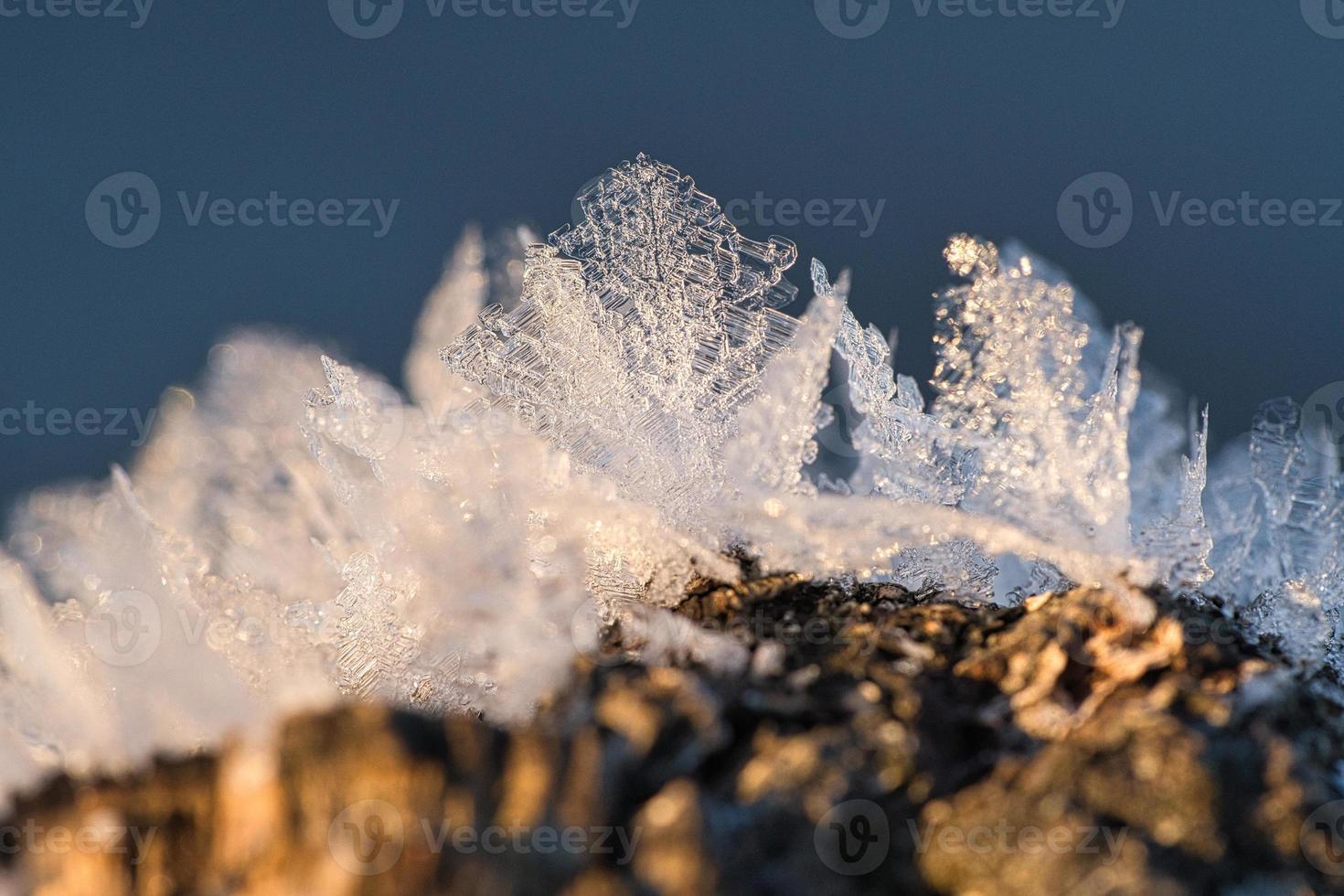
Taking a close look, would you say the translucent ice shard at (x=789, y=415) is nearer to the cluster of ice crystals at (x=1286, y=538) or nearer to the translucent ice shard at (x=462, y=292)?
the cluster of ice crystals at (x=1286, y=538)

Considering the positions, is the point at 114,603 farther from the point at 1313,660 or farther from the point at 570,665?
the point at 1313,660

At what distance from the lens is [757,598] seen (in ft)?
2.33

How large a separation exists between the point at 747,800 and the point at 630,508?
11.1 inches

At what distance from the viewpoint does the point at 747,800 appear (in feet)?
1.68

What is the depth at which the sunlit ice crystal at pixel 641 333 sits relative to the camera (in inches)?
32.0

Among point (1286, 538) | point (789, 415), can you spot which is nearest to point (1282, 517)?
point (1286, 538)

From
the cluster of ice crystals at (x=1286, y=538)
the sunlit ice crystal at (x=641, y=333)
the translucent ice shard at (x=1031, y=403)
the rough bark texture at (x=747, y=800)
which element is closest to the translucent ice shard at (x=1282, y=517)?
the cluster of ice crystals at (x=1286, y=538)

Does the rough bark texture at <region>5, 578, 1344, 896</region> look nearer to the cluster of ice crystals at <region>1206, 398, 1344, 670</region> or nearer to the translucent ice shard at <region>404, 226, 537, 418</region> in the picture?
the cluster of ice crystals at <region>1206, 398, 1344, 670</region>

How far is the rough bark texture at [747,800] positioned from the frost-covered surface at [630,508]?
7 cm

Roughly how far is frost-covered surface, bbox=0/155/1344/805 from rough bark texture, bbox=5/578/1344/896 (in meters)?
0.07

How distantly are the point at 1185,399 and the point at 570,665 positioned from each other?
2.83 feet

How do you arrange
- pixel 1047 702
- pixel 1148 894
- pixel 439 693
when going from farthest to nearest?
pixel 439 693
pixel 1047 702
pixel 1148 894

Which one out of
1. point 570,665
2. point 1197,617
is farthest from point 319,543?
point 1197,617

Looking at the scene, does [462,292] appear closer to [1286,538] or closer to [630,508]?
[630,508]
